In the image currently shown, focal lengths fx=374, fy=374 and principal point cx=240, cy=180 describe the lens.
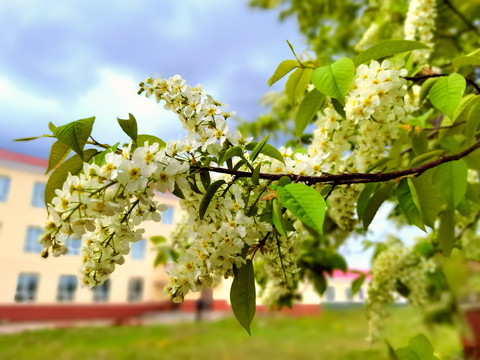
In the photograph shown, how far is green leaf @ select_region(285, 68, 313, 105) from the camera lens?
750 mm

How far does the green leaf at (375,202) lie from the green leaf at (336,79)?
0.16 m

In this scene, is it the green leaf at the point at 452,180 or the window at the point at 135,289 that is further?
the window at the point at 135,289

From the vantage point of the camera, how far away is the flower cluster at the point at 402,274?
144 centimetres

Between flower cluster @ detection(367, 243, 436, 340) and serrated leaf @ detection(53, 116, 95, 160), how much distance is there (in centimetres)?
127

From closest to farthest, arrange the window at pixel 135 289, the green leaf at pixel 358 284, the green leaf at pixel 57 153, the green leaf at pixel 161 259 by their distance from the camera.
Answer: the green leaf at pixel 57 153 < the green leaf at pixel 358 284 < the green leaf at pixel 161 259 < the window at pixel 135 289

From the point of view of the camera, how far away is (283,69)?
0.70m

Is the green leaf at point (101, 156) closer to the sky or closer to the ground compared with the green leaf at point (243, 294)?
closer to the sky

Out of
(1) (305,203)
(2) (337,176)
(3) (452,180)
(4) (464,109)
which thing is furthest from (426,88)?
(1) (305,203)

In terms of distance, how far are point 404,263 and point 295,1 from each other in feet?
6.51

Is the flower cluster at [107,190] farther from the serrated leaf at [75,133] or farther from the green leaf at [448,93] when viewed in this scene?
the green leaf at [448,93]

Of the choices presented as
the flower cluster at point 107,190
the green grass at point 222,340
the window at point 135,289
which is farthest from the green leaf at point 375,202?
the window at point 135,289

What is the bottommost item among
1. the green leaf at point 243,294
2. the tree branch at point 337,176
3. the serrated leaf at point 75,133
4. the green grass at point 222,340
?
the green grass at point 222,340

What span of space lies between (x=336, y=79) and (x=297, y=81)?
158 millimetres

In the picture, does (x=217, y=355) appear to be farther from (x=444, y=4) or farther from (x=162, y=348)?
(x=444, y=4)
